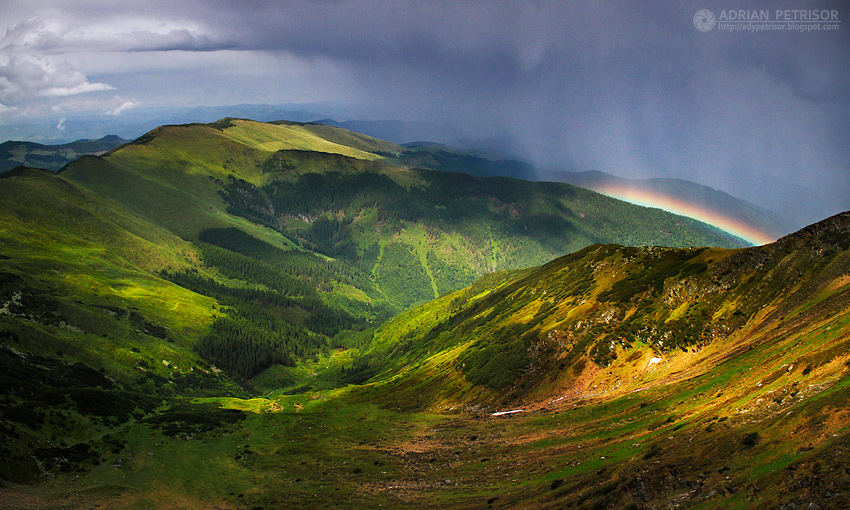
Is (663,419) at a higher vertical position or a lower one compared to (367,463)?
higher

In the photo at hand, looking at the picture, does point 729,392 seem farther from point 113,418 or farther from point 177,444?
point 113,418

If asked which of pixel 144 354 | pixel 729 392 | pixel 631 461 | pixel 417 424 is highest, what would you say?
pixel 729 392

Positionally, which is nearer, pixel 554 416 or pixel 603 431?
pixel 603 431

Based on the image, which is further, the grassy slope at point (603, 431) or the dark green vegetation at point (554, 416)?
the dark green vegetation at point (554, 416)

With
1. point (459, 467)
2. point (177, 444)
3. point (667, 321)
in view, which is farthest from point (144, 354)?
point (667, 321)

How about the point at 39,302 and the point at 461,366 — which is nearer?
the point at 461,366

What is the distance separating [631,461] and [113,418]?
119 m

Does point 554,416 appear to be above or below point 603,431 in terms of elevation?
below

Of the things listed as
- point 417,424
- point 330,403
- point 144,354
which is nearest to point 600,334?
point 417,424

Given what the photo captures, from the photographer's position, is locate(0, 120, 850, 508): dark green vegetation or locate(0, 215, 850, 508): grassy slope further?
locate(0, 120, 850, 508): dark green vegetation

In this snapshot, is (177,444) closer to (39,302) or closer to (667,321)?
(667,321)

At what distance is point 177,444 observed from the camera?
110m

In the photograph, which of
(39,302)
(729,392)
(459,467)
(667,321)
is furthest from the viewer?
(39,302)

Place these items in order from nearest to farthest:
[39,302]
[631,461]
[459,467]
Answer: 1. [631,461]
2. [459,467]
3. [39,302]
